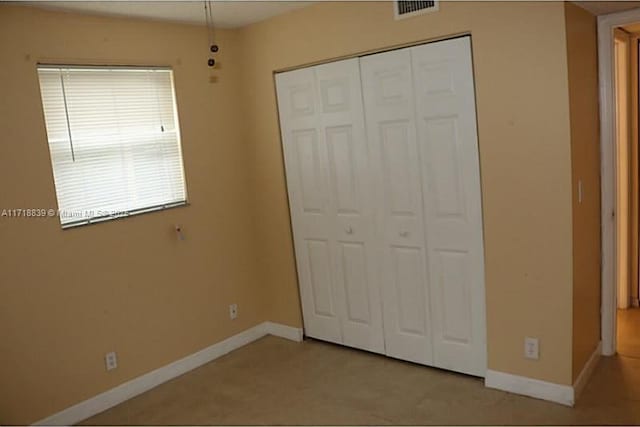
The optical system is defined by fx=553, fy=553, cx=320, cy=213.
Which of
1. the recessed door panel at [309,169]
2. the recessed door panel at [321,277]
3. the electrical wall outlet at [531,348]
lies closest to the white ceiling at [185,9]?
the recessed door panel at [309,169]

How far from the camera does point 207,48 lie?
387cm

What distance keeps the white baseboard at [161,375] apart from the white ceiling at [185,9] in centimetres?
225

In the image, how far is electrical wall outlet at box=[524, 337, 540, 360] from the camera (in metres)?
3.03

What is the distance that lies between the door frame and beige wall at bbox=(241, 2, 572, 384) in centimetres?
68

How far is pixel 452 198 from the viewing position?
320 centimetres

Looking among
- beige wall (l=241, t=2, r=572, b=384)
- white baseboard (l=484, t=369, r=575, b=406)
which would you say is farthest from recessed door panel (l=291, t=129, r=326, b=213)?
white baseboard (l=484, t=369, r=575, b=406)

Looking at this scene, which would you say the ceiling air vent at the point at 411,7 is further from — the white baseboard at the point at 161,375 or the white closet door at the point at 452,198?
the white baseboard at the point at 161,375

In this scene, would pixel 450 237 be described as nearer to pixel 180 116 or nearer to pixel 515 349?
pixel 515 349

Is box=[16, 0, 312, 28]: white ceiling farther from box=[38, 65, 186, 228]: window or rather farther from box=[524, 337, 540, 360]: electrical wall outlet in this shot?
box=[524, 337, 540, 360]: electrical wall outlet

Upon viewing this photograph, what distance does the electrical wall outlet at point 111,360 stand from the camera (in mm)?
3371

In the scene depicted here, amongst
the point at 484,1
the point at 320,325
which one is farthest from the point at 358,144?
the point at 320,325

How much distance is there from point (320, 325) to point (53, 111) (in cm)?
226

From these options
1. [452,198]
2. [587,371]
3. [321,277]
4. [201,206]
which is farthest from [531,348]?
[201,206]

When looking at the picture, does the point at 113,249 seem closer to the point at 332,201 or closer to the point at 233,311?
the point at 233,311
